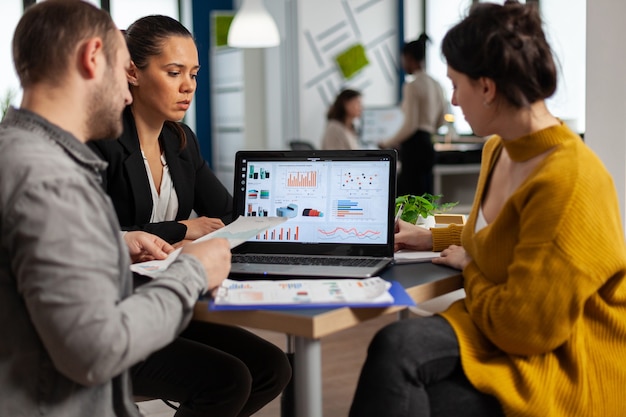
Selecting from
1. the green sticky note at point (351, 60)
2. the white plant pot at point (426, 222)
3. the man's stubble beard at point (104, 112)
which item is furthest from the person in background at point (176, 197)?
the green sticky note at point (351, 60)

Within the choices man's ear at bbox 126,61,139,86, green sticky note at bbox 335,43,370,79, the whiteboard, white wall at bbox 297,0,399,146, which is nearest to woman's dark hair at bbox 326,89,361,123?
the whiteboard

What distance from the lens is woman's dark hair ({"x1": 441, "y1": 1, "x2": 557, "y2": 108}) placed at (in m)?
1.51

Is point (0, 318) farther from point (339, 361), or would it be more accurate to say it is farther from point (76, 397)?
point (339, 361)

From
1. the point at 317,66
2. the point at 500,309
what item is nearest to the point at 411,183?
the point at 317,66

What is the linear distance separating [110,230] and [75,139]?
0.55 feet

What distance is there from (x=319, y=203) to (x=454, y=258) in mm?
362

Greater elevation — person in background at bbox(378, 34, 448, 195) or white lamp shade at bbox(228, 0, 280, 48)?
white lamp shade at bbox(228, 0, 280, 48)

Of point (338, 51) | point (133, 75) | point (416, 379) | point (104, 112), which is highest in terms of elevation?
point (338, 51)

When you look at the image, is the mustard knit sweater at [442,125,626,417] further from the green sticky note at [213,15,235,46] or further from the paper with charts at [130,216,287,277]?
the green sticky note at [213,15,235,46]

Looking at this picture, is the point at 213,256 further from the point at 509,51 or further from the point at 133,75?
the point at 133,75

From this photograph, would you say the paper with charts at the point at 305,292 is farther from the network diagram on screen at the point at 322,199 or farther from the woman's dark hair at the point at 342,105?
the woman's dark hair at the point at 342,105

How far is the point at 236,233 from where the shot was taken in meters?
1.60

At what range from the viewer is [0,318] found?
4.00 ft

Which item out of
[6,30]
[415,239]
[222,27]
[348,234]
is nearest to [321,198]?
[348,234]
